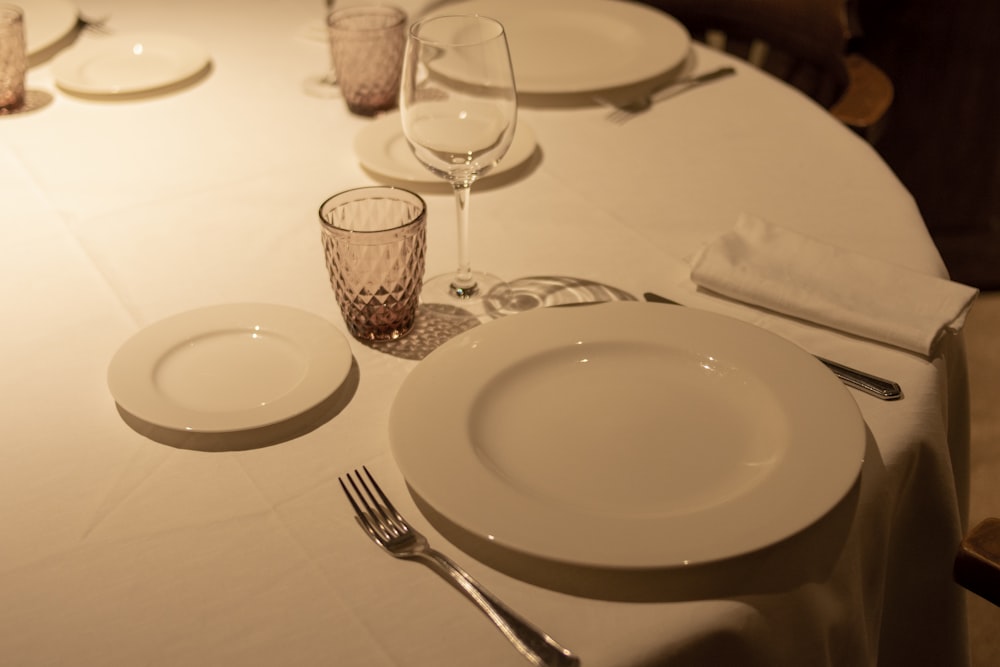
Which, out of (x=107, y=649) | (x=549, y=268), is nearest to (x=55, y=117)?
(x=549, y=268)

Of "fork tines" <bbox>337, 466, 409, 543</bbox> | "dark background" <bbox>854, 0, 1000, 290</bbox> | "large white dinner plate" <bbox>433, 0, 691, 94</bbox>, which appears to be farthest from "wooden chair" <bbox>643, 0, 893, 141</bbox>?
"fork tines" <bbox>337, 466, 409, 543</bbox>

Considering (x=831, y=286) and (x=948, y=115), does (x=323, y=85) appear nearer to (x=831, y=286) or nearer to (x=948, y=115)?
(x=831, y=286)

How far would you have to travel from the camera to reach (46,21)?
5.57ft

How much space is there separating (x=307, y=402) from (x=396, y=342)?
0.14m

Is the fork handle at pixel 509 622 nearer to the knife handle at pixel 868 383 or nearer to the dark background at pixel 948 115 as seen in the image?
the knife handle at pixel 868 383

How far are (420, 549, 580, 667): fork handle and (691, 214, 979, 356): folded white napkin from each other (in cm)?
46

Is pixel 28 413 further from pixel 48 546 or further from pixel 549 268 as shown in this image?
pixel 549 268

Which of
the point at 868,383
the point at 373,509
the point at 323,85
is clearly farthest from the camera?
the point at 323,85

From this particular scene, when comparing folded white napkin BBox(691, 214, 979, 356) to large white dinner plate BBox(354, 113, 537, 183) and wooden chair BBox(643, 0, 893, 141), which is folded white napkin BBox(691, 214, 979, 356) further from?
wooden chair BBox(643, 0, 893, 141)

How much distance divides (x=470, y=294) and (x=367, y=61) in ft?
1.74

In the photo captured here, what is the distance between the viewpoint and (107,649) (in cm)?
69

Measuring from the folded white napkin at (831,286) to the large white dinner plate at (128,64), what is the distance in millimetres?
942

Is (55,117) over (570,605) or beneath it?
beneath

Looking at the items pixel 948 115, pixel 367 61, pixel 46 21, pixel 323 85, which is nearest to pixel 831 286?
pixel 367 61
